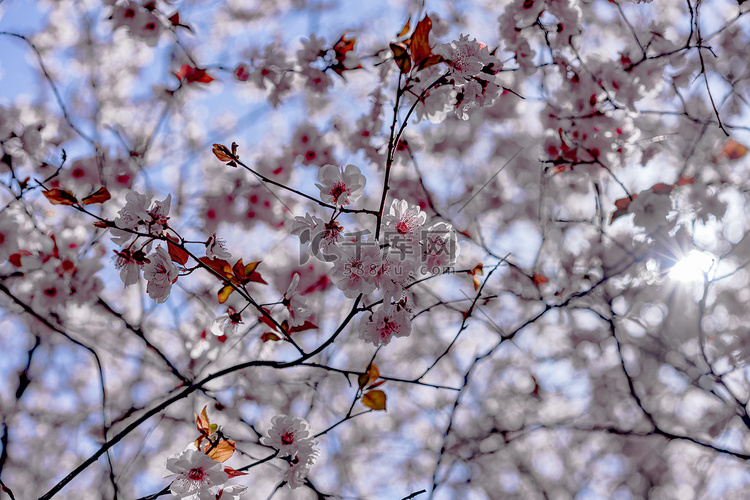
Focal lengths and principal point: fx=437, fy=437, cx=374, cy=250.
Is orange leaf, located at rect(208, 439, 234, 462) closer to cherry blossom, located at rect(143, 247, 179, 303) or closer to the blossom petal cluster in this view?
cherry blossom, located at rect(143, 247, 179, 303)

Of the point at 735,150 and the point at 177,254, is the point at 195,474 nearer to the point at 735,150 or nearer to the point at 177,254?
the point at 177,254

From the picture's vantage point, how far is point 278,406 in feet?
11.7

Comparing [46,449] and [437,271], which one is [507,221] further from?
[46,449]

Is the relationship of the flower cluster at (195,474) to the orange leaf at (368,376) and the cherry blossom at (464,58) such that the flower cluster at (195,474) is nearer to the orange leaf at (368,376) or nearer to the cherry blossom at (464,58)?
the orange leaf at (368,376)

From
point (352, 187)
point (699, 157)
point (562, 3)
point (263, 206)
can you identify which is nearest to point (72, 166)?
point (263, 206)

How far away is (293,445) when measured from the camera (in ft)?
4.41

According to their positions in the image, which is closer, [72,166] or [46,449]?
[72,166]

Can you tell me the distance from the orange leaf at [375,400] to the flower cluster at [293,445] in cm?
27

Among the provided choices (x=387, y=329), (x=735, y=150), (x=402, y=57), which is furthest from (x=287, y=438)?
(x=735, y=150)

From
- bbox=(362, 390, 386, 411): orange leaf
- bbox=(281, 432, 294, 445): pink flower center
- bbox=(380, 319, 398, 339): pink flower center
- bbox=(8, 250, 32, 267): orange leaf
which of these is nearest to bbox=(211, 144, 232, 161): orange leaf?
bbox=(380, 319, 398, 339): pink flower center

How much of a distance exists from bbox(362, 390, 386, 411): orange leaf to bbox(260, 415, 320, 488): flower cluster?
0.27m

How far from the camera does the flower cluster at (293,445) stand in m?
1.33

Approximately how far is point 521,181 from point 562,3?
2068 millimetres

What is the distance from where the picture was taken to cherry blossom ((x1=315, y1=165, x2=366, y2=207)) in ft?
3.68
